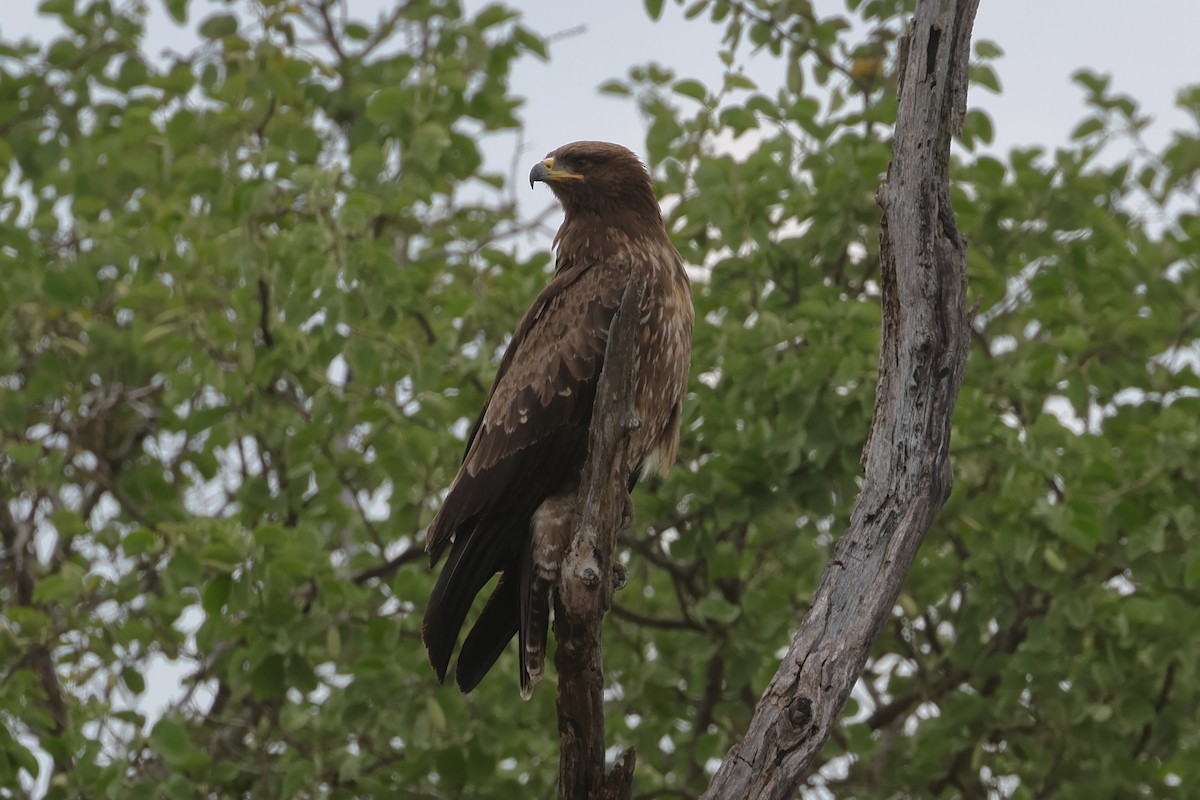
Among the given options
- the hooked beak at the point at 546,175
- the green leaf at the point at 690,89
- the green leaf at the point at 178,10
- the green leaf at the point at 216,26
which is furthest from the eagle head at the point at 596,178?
the green leaf at the point at 178,10

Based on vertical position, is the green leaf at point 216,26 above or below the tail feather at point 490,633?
above

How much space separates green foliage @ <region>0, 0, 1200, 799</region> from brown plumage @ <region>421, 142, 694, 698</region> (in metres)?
1.21

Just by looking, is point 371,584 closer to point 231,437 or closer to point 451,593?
point 231,437

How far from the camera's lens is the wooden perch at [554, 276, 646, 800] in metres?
4.25

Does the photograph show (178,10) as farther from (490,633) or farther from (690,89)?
(490,633)

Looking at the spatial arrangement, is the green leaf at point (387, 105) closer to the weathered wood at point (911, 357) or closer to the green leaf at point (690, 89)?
the green leaf at point (690, 89)

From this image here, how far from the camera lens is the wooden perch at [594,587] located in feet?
13.9

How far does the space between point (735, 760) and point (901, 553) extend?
0.74m

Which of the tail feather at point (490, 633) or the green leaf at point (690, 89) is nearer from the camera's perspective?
the tail feather at point (490, 633)

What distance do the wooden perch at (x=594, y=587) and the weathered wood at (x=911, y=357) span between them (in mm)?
577

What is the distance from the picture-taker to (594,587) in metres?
4.25

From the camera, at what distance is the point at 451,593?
505 cm

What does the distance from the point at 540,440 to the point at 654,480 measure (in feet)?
8.00

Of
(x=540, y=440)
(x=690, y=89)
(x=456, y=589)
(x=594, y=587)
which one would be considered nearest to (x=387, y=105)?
(x=690, y=89)
